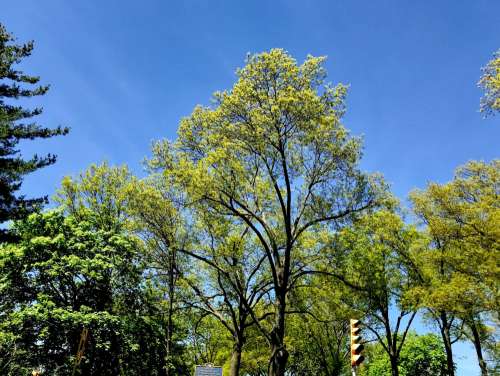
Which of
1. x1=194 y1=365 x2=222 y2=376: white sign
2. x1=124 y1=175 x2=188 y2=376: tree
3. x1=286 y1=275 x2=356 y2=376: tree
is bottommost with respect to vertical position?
x1=194 y1=365 x2=222 y2=376: white sign

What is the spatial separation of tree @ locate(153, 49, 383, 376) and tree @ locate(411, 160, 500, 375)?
633cm

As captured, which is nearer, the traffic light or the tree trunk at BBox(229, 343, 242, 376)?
the traffic light

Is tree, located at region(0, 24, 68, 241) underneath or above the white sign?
above

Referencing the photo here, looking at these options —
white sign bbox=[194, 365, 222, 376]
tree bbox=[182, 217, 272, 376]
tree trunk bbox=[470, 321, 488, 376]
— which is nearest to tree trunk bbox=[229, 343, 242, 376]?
tree bbox=[182, 217, 272, 376]

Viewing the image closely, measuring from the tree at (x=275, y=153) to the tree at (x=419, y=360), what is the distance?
3357cm

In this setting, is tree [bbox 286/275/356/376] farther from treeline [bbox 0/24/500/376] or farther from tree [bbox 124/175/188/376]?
tree [bbox 124/175/188/376]

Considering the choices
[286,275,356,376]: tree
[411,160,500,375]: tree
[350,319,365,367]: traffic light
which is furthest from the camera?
[286,275,356,376]: tree

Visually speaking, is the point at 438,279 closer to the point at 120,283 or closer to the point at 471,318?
the point at 471,318

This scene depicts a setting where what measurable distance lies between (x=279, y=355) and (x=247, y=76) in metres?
13.2

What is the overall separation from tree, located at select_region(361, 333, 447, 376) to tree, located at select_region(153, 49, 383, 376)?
33.6 m

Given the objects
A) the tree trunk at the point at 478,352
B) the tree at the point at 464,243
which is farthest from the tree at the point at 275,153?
the tree trunk at the point at 478,352

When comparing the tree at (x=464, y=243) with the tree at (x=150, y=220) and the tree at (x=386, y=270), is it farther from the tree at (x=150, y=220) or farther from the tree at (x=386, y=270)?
the tree at (x=150, y=220)

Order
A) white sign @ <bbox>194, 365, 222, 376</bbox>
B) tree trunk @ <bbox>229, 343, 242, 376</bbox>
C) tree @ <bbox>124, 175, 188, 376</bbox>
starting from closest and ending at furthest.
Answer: white sign @ <bbox>194, 365, 222, 376</bbox>
tree @ <bbox>124, 175, 188, 376</bbox>
tree trunk @ <bbox>229, 343, 242, 376</bbox>

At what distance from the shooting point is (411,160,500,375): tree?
2148cm
